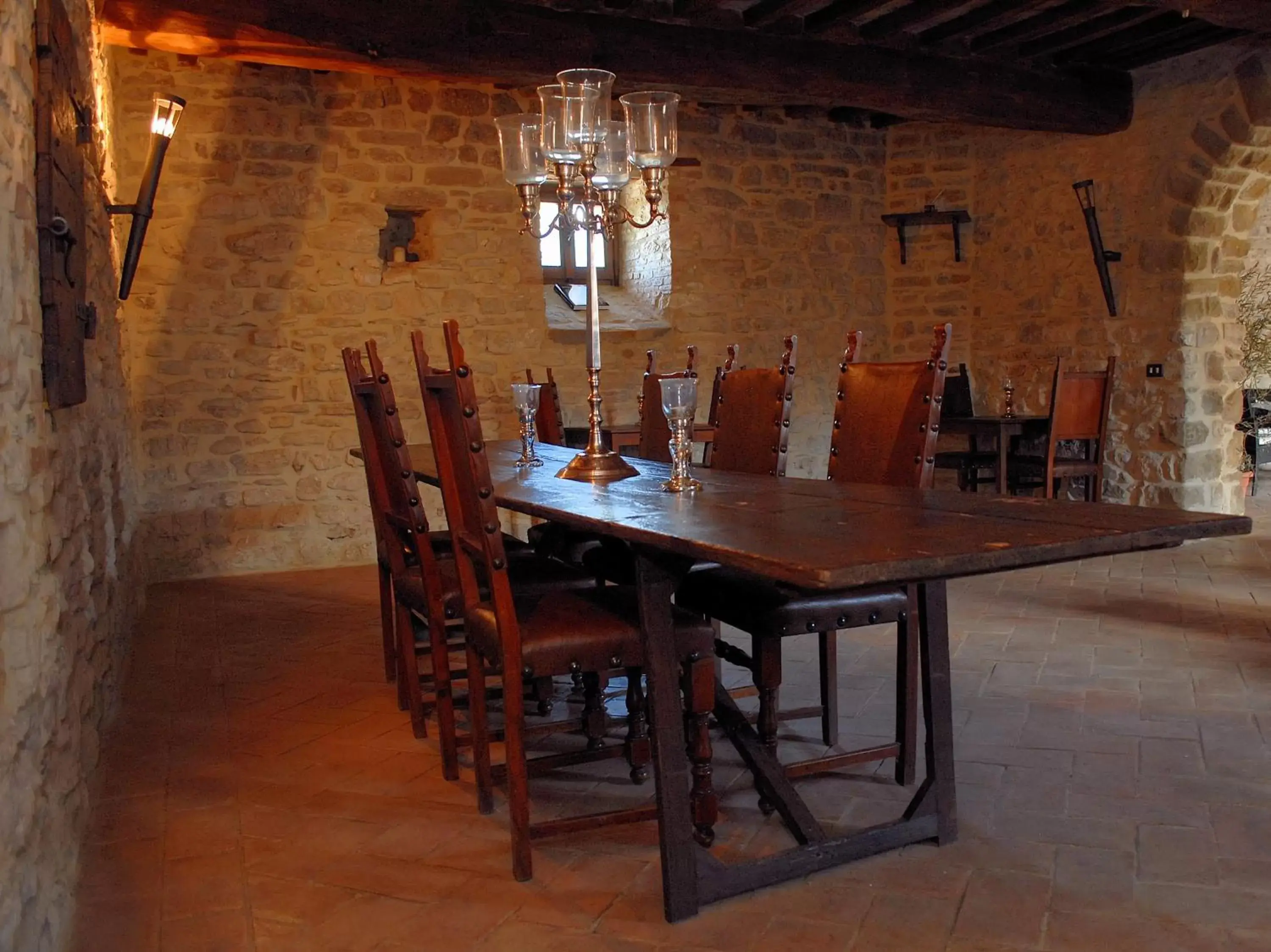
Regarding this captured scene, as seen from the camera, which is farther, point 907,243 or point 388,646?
point 907,243

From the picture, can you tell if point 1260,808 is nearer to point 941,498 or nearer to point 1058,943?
point 1058,943

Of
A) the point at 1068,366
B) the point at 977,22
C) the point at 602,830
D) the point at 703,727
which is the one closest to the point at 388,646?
the point at 602,830

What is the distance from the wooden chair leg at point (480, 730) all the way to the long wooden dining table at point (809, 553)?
1.17 ft

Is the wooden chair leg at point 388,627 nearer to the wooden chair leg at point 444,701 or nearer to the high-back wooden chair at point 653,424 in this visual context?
the wooden chair leg at point 444,701

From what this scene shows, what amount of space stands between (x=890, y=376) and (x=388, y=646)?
1.85 m

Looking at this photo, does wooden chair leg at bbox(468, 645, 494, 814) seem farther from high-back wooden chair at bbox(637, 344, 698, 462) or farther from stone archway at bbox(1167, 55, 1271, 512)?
stone archway at bbox(1167, 55, 1271, 512)

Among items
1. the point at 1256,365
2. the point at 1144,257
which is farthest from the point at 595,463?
the point at 1256,365

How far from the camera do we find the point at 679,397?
2.33m

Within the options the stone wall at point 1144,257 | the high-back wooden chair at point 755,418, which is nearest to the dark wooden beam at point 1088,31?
the stone wall at point 1144,257

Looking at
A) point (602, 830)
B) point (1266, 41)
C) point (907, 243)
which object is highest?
point (1266, 41)

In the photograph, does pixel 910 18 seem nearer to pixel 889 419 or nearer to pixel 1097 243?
pixel 1097 243

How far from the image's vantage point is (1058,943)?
179 cm

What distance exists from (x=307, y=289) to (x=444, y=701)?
3804 mm

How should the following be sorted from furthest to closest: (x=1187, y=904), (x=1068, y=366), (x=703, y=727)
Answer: (x=1068, y=366)
(x=703, y=727)
(x=1187, y=904)
